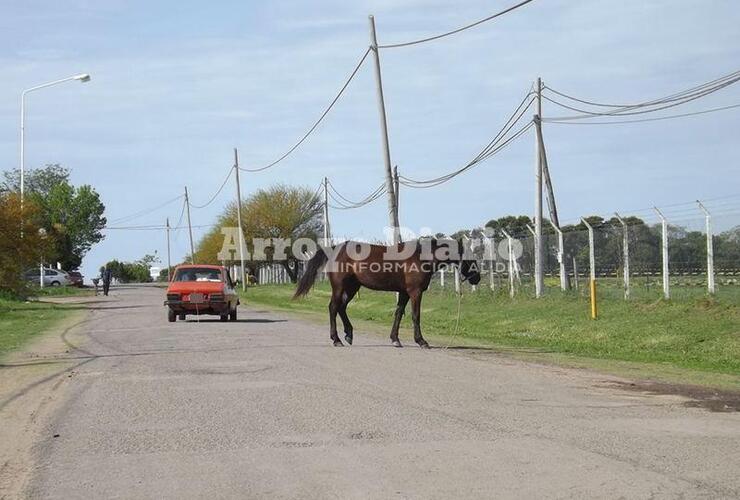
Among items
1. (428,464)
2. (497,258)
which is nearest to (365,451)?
(428,464)

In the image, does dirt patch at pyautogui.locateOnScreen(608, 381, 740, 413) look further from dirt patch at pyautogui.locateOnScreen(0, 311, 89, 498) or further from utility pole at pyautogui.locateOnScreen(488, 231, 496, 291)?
utility pole at pyautogui.locateOnScreen(488, 231, 496, 291)

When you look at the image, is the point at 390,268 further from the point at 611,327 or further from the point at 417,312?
the point at 611,327

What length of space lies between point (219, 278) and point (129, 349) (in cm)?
1085

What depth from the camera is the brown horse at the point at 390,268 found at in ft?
63.9

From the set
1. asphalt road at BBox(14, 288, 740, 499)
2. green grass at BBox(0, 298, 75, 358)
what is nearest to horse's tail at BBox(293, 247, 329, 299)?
asphalt road at BBox(14, 288, 740, 499)

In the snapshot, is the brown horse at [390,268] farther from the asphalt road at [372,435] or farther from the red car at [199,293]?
the red car at [199,293]

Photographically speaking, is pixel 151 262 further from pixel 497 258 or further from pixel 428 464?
pixel 428 464

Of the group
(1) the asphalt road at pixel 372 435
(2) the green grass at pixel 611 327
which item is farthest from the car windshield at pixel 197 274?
(1) the asphalt road at pixel 372 435

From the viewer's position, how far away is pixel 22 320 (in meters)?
32.3

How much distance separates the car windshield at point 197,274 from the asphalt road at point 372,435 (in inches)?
564

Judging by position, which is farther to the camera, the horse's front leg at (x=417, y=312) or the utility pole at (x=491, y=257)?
the utility pole at (x=491, y=257)

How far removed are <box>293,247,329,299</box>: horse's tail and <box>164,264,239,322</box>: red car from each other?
8597 mm

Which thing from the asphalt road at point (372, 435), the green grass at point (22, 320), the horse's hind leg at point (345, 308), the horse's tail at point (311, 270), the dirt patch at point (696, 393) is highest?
the horse's tail at point (311, 270)

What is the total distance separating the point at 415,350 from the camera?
61.6 ft
